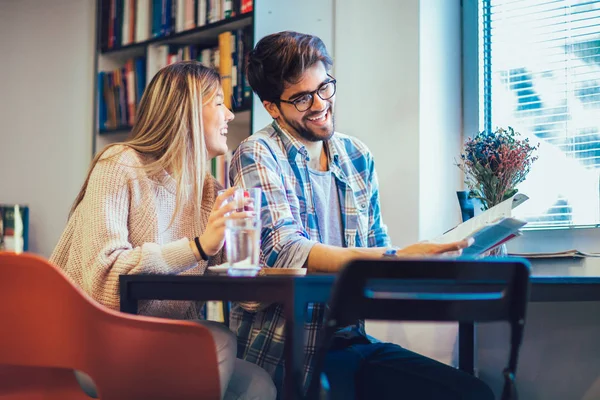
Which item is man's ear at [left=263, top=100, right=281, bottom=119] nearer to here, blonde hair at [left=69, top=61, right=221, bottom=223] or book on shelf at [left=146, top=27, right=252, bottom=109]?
blonde hair at [left=69, top=61, right=221, bottom=223]

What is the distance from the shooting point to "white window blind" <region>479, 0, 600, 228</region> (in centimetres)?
243

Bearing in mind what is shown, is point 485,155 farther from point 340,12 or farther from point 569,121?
point 340,12

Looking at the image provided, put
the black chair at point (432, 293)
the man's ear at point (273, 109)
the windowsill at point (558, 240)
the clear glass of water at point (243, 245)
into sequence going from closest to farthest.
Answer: the black chair at point (432, 293)
the clear glass of water at point (243, 245)
the man's ear at point (273, 109)
the windowsill at point (558, 240)

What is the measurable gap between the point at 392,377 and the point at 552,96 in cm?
120

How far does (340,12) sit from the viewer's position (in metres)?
2.73

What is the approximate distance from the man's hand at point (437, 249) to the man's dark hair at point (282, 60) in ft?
2.45

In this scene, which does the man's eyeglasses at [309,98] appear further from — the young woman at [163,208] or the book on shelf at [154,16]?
the book on shelf at [154,16]

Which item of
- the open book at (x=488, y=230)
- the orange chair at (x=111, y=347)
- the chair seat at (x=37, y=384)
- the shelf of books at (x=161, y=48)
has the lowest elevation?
the chair seat at (x=37, y=384)

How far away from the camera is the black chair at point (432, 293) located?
1.17 metres

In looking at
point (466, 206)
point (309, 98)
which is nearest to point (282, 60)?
point (309, 98)

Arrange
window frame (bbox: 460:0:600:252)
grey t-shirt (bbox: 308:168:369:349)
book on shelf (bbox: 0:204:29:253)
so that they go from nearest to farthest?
grey t-shirt (bbox: 308:168:369:349)
window frame (bbox: 460:0:600:252)
book on shelf (bbox: 0:204:29:253)

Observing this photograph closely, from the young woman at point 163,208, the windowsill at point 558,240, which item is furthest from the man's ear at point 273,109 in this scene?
the windowsill at point 558,240

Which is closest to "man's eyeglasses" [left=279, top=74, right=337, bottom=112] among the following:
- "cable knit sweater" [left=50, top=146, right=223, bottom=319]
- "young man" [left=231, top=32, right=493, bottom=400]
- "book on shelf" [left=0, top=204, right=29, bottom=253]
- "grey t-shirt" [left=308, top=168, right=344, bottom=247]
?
"young man" [left=231, top=32, right=493, bottom=400]

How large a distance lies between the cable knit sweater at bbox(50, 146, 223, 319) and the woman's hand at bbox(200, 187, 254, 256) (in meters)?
0.05
